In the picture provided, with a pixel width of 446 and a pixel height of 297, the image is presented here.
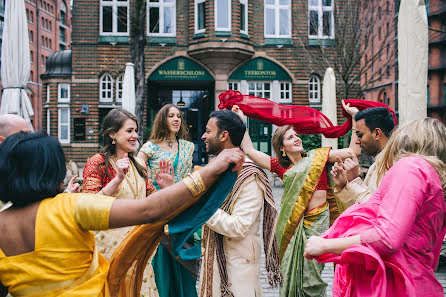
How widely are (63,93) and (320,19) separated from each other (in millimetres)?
12475

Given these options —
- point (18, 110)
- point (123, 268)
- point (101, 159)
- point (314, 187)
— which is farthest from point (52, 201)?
point (18, 110)

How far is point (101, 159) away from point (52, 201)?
63.8 inches

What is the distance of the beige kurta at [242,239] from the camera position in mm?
2893

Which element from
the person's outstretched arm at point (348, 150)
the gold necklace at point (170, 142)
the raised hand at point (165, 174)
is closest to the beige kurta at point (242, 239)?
the raised hand at point (165, 174)

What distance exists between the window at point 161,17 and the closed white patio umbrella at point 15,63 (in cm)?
1165

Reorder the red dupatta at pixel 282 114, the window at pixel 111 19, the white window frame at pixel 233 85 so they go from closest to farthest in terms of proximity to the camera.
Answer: the red dupatta at pixel 282 114 → the window at pixel 111 19 → the white window frame at pixel 233 85

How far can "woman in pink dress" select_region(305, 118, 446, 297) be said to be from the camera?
1728 millimetres

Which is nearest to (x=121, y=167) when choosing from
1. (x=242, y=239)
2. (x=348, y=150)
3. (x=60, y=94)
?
(x=242, y=239)

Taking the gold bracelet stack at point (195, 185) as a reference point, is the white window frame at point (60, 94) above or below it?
above

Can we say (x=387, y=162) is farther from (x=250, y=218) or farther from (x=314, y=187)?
(x=314, y=187)

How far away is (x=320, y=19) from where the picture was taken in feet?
58.1

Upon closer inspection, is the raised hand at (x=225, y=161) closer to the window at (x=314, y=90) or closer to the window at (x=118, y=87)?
the window at (x=118, y=87)

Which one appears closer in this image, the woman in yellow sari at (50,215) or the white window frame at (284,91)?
the woman in yellow sari at (50,215)

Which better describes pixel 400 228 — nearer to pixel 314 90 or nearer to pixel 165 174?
pixel 165 174
